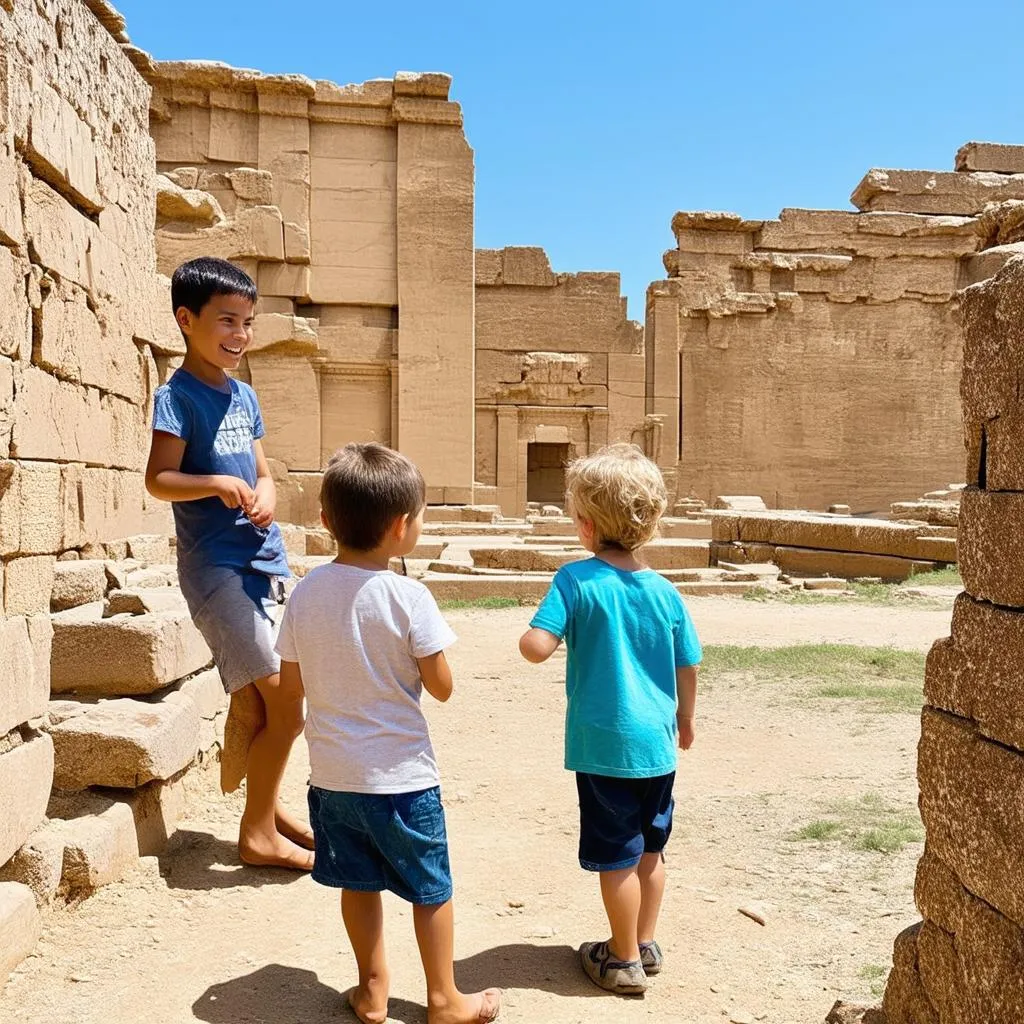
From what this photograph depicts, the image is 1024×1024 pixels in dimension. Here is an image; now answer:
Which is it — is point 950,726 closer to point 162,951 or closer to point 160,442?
point 162,951

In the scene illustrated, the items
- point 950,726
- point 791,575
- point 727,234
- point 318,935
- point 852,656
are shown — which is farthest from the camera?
point 727,234

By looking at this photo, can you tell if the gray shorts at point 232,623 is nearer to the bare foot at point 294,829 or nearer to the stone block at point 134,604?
the bare foot at point 294,829

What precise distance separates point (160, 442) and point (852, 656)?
5.25 meters

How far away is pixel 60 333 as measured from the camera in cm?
475

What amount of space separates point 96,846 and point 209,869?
0.44 metres

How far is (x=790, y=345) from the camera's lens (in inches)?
837

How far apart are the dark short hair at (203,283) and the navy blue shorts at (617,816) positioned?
74.5 inches

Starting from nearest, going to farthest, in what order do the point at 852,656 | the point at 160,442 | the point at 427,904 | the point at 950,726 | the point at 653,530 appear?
the point at 950,726 < the point at 427,904 < the point at 653,530 < the point at 160,442 < the point at 852,656

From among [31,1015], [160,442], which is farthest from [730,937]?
[160,442]

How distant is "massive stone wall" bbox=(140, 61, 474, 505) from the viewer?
552 inches

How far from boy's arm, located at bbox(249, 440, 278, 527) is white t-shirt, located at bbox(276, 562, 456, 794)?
0.75 meters

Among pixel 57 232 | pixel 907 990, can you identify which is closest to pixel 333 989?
pixel 907 990

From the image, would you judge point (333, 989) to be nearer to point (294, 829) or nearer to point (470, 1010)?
point (470, 1010)

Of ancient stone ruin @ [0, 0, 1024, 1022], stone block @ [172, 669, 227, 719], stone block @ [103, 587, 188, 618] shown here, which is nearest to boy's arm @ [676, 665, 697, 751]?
ancient stone ruin @ [0, 0, 1024, 1022]
